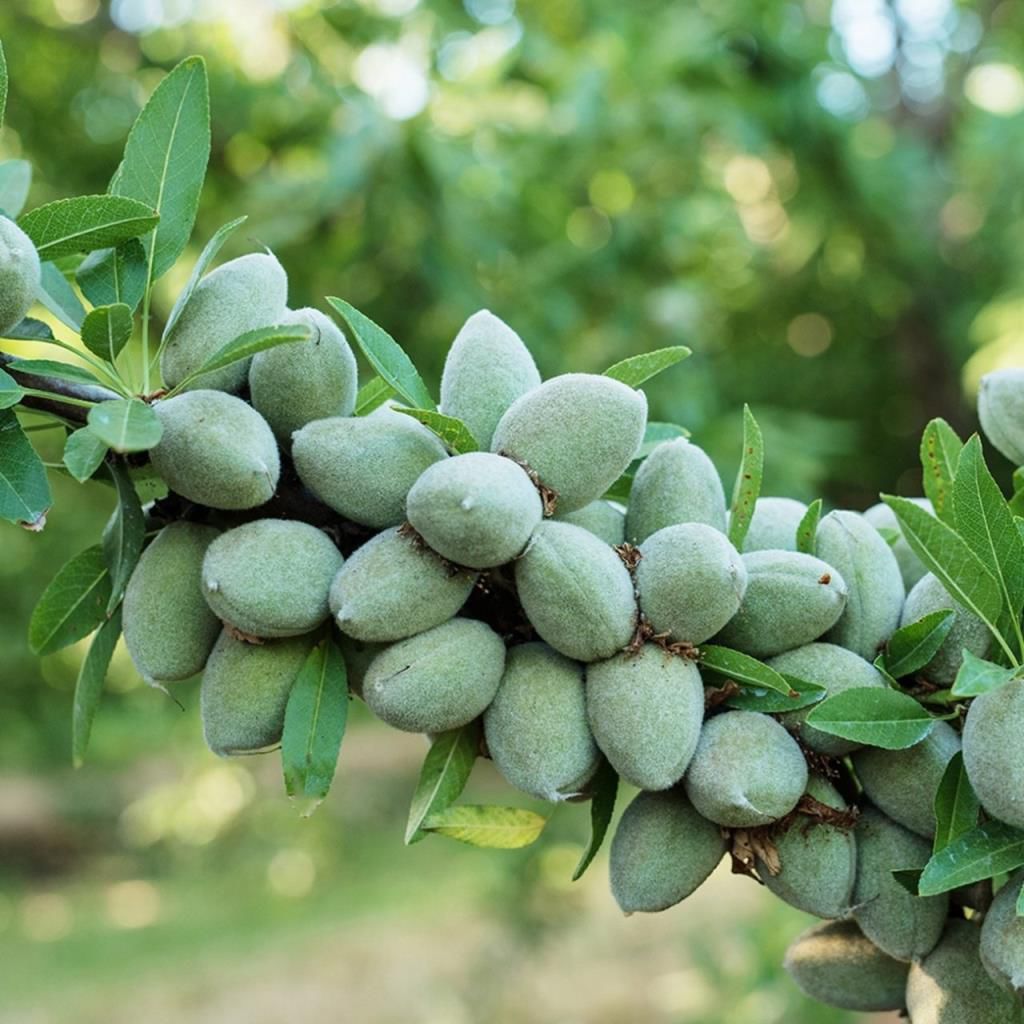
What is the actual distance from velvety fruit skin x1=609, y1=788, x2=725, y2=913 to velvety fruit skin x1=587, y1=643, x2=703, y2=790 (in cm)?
6

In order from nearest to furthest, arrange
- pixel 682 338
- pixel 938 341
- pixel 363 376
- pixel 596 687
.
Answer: pixel 596 687 < pixel 363 376 < pixel 682 338 < pixel 938 341

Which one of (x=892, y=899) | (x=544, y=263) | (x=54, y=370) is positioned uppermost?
(x=54, y=370)

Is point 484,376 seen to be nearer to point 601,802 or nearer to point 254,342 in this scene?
point 254,342

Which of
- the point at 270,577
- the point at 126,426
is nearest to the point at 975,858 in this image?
the point at 270,577

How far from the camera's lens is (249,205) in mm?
2488

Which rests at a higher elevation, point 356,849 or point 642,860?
point 642,860

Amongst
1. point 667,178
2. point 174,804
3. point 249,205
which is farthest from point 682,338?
point 174,804

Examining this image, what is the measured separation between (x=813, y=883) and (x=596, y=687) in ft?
0.64

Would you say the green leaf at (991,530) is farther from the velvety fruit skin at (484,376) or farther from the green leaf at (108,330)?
the green leaf at (108,330)

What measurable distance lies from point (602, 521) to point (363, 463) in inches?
7.0

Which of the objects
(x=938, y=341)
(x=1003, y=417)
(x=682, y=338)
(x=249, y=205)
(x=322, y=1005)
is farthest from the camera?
(x=322, y=1005)

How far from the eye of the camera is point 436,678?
710 mm

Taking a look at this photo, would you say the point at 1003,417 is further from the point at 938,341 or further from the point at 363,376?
the point at 938,341

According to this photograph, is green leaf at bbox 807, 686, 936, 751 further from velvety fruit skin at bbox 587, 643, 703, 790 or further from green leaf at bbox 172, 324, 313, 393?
green leaf at bbox 172, 324, 313, 393
